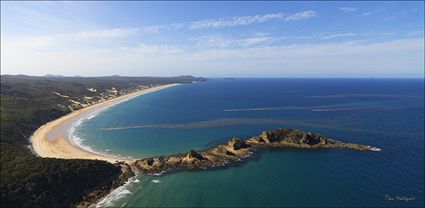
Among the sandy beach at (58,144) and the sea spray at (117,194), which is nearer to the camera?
the sea spray at (117,194)

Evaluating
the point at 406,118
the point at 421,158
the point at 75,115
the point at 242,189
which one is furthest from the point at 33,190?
the point at 406,118

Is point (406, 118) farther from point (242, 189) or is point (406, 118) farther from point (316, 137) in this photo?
point (242, 189)

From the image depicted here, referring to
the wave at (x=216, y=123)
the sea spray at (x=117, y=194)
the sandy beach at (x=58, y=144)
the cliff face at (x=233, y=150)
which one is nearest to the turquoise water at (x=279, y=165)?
the wave at (x=216, y=123)

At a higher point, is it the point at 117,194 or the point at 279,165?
the point at 279,165

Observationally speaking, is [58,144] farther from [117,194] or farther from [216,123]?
[216,123]

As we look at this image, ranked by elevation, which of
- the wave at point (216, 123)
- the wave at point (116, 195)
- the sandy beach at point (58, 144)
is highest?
the wave at point (216, 123)

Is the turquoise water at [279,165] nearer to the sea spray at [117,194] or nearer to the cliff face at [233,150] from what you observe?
the sea spray at [117,194]

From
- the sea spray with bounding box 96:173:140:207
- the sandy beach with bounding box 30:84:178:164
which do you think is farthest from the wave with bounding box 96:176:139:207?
the sandy beach with bounding box 30:84:178:164

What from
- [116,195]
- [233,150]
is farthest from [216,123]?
[116,195]
